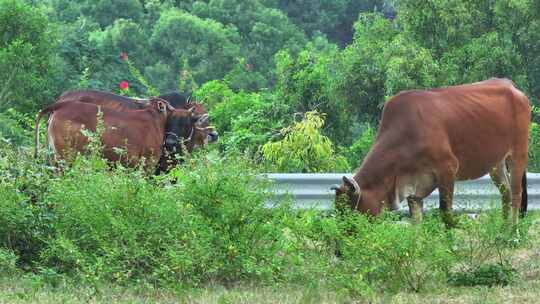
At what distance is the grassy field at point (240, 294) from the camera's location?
8969 millimetres

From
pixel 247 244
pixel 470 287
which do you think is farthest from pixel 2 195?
pixel 470 287

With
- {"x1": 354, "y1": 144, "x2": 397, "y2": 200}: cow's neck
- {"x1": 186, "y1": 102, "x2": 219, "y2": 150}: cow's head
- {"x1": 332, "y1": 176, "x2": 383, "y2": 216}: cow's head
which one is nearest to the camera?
{"x1": 332, "y1": 176, "x2": 383, "y2": 216}: cow's head

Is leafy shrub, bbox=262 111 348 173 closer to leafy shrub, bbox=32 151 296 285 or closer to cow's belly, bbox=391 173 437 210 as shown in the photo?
cow's belly, bbox=391 173 437 210

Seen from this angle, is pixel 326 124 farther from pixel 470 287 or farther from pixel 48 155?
pixel 470 287

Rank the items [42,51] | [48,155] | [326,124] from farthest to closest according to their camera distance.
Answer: [42,51]
[326,124]
[48,155]

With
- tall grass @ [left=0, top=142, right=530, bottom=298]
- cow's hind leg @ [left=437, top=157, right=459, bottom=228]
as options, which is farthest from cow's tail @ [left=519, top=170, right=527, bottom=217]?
tall grass @ [left=0, top=142, right=530, bottom=298]

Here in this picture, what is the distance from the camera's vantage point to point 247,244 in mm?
9578

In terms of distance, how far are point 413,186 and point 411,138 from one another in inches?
16.7

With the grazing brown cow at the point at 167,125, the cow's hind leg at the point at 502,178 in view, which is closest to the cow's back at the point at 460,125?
the cow's hind leg at the point at 502,178

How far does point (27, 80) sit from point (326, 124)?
5.40 metres

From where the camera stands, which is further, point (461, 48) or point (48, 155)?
point (461, 48)

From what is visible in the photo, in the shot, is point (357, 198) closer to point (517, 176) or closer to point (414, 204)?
point (414, 204)

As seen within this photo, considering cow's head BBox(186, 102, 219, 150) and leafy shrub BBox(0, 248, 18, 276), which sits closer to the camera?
leafy shrub BBox(0, 248, 18, 276)

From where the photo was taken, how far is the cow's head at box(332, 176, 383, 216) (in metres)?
11.0
